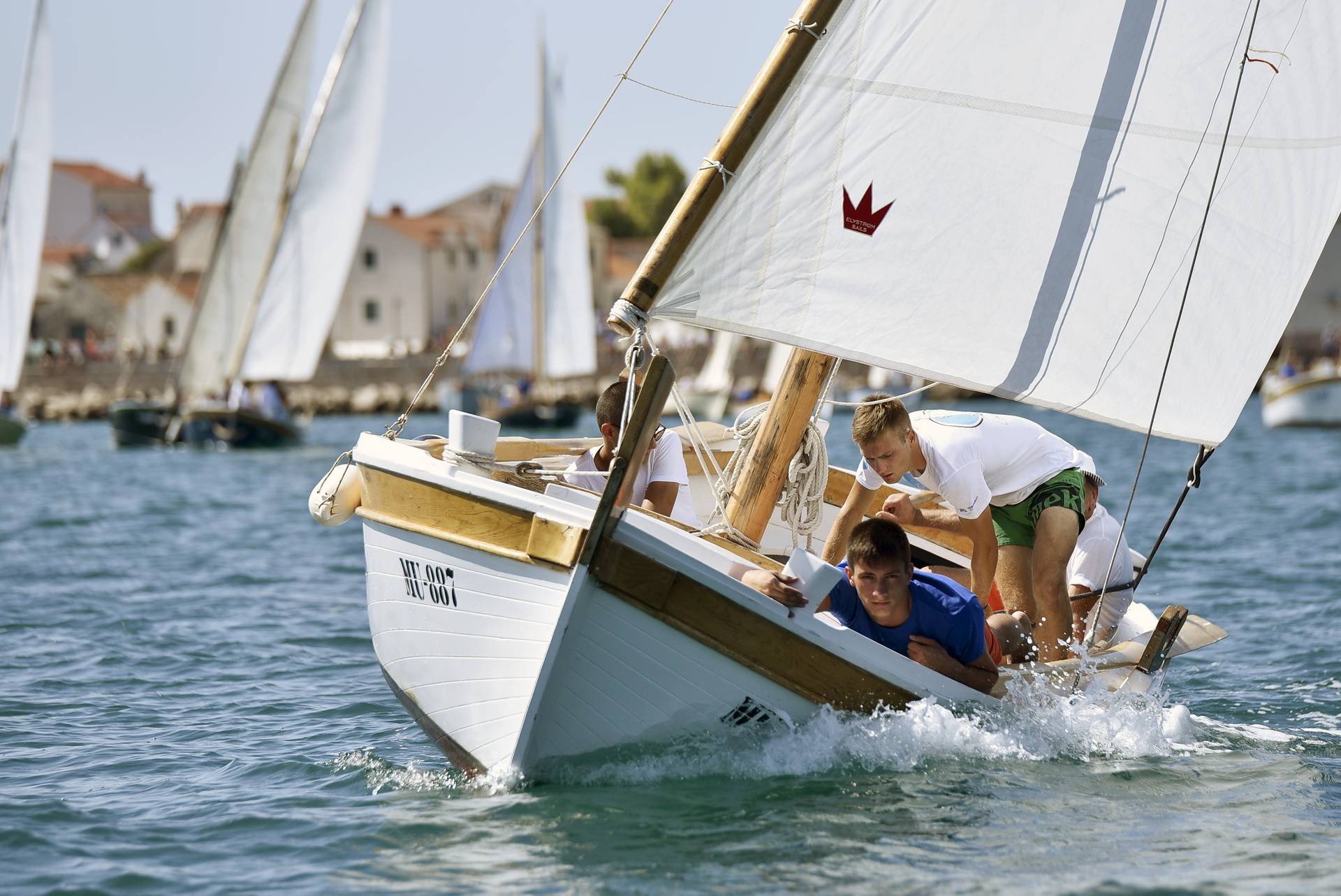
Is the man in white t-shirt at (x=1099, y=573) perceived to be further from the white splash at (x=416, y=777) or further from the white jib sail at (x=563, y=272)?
the white jib sail at (x=563, y=272)

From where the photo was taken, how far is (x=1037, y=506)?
698 centimetres

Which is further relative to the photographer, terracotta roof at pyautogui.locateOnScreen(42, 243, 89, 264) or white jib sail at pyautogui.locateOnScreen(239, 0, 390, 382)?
terracotta roof at pyautogui.locateOnScreen(42, 243, 89, 264)

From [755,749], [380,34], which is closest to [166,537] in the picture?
[755,749]

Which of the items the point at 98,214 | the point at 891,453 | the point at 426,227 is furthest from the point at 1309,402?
the point at 98,214

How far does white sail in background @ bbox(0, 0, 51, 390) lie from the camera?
121 feet

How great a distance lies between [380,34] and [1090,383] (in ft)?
101

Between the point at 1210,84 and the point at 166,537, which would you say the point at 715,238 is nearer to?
the point at 1210,84

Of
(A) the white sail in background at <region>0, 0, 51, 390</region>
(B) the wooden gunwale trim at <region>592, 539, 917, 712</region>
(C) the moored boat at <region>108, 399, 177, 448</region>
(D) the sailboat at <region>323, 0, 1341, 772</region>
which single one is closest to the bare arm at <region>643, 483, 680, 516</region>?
(D) the sailboat at <region>323, 0, 1341, 772</region>

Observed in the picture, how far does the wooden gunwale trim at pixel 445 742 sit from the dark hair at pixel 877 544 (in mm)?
1743

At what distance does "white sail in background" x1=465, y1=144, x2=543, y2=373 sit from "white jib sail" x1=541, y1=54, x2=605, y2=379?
45 cm

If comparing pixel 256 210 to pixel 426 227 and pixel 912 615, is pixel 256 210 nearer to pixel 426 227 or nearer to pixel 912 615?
pixel 912 615

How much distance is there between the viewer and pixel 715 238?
6.05 metres

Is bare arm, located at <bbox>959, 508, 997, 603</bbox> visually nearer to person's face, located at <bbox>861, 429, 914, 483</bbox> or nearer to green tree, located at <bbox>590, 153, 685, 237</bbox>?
person's face, located at <bbox>861, 429, 914, 483</bbox>

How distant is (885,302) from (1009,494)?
3.70 feet
